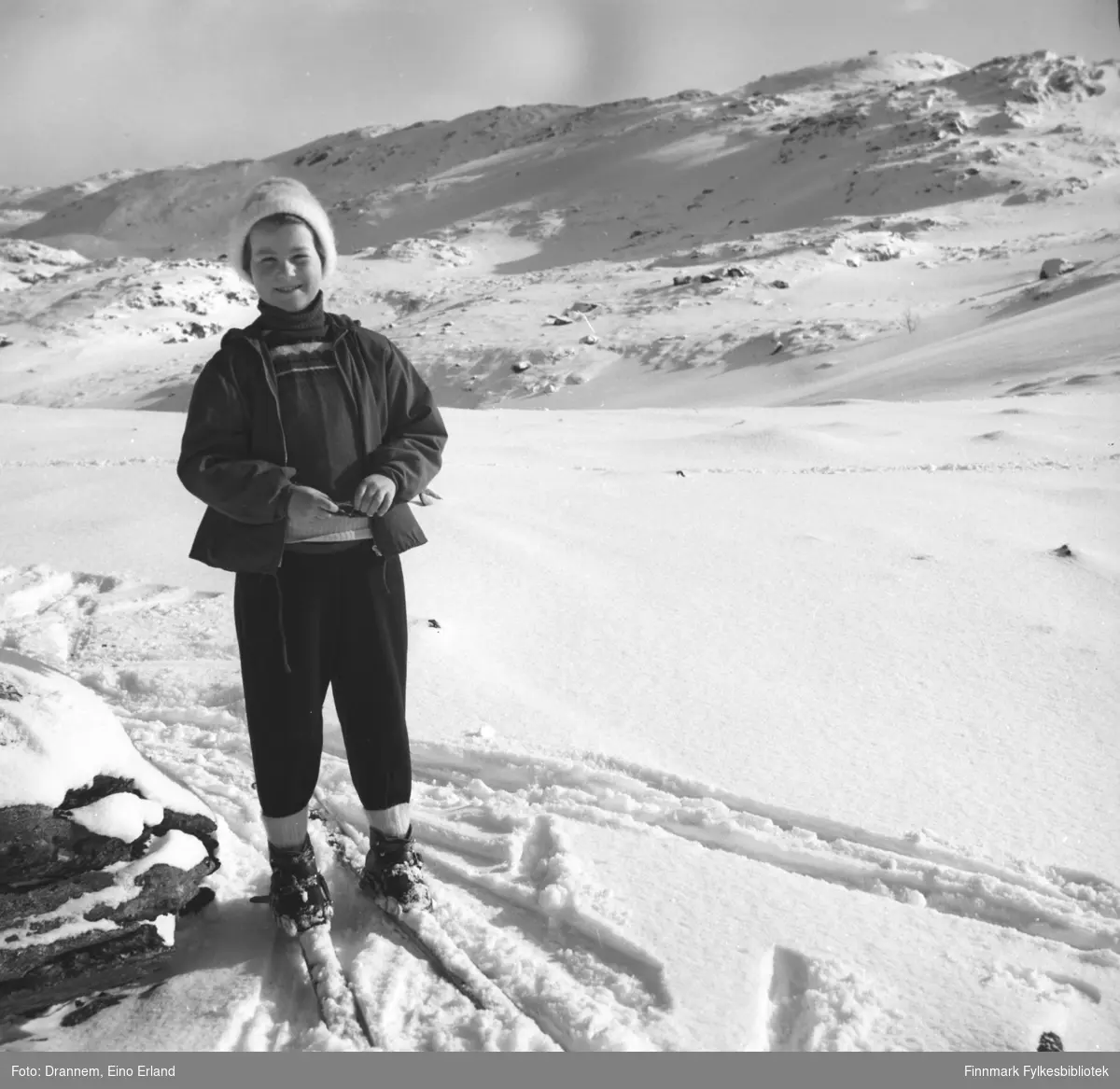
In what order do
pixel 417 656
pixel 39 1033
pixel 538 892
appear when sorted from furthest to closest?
pixel 417 656
pixel 538 892
pixel 39 1033

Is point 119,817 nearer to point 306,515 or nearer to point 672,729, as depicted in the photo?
point 306,515

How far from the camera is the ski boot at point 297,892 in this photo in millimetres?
1992

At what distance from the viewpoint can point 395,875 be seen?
2.09 meters

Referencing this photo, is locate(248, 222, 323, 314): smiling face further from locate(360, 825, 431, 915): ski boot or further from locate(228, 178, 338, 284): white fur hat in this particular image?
locate(360, 825, 431, 915): ski boot

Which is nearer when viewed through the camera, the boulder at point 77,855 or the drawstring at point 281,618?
the boulder at point 77,855

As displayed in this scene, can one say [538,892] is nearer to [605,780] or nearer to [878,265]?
[605,780]

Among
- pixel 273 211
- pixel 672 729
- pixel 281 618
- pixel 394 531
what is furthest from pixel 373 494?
pixel 672 729

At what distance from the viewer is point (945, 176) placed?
42.4 m

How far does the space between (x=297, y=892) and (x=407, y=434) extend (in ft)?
3.31

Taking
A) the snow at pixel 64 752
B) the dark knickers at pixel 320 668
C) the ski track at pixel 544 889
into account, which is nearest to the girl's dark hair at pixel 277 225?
the dark knickers at pixel 320 668

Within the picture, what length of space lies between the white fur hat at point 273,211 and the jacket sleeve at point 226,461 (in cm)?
24

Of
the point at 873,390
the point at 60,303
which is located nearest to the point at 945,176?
the point at 873,390

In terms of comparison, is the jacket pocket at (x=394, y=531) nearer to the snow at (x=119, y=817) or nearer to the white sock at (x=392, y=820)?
the white sock at (x=392, y=820)

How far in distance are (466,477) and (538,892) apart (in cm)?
464
